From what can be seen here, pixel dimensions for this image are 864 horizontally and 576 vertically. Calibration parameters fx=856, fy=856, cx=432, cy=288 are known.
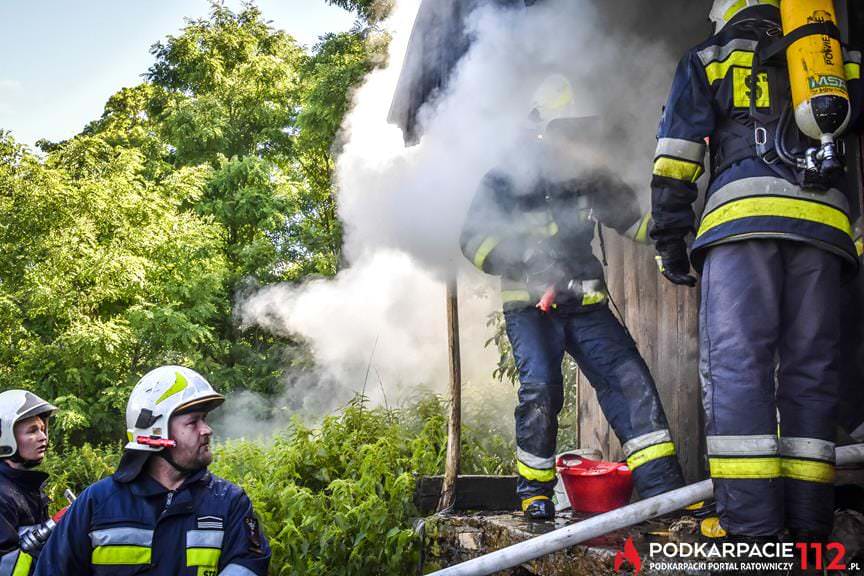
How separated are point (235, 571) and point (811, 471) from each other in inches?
85.6

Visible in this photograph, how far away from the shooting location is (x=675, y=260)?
12.6 ft

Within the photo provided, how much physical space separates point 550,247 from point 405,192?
1978 millimetres

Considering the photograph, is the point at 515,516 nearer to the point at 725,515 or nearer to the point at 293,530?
the point at 725,515

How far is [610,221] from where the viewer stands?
4930 millimetres

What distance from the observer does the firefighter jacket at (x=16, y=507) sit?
12.9 feet

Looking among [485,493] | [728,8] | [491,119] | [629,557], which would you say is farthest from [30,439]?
[728,8]

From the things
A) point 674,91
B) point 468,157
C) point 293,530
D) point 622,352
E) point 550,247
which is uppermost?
point 468,157

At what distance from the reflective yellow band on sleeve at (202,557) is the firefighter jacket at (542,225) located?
2.31 meters

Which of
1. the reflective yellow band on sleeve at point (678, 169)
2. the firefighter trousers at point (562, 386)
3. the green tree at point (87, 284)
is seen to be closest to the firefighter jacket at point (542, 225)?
the firefighter trousers at point (562, 386)

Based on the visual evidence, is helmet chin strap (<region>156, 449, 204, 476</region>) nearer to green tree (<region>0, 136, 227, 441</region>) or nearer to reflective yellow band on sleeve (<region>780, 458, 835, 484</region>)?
reflective yellow band on sleeve (<region>780, 458, 835, 484</region>)

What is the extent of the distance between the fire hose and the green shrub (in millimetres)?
2013

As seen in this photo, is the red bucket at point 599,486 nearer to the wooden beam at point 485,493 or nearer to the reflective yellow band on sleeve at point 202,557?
the wooden beam at point 485,493

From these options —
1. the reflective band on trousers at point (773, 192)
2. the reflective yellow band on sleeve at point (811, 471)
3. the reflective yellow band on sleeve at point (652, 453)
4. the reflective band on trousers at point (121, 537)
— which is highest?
the reflective band on trousers at point (773, 192)

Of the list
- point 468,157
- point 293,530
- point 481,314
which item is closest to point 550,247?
point 468,157
